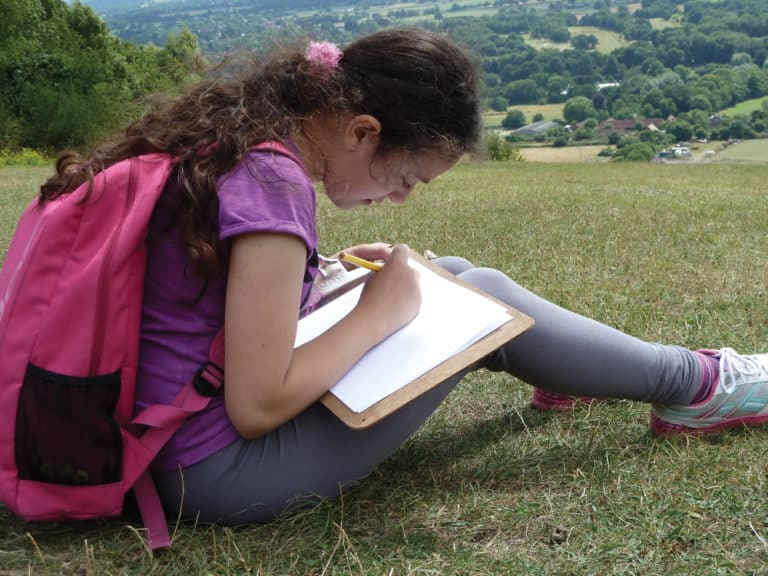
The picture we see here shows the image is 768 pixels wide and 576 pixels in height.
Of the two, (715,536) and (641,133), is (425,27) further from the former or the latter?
(641,133)

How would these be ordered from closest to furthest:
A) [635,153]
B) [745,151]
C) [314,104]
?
[314,104] < [635,153] < [745,151]

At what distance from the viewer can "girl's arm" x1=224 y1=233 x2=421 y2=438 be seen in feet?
5.02

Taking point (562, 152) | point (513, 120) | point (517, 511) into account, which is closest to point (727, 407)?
point (517, 511)

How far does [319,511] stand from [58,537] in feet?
1.82

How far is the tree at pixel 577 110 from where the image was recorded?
35062 millimetres

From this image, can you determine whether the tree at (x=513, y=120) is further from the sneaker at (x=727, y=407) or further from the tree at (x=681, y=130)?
the sneaker at (x=727, y=407)

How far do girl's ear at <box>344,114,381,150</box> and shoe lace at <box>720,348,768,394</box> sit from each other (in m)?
1.14

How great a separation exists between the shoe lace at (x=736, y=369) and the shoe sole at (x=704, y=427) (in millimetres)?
96

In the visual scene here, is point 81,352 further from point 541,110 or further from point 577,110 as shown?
point 541,110

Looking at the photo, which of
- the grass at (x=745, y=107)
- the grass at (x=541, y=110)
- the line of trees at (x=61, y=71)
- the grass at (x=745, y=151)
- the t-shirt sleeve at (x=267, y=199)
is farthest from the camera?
the grass at (x=745, y=107)

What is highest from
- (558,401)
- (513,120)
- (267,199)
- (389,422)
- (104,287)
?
(267,199)

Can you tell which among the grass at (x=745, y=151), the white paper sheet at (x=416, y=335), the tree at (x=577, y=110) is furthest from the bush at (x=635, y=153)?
the white paper sheet at (x=416, y=335)

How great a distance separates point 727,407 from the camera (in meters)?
2.23

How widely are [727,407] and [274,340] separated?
130cm
